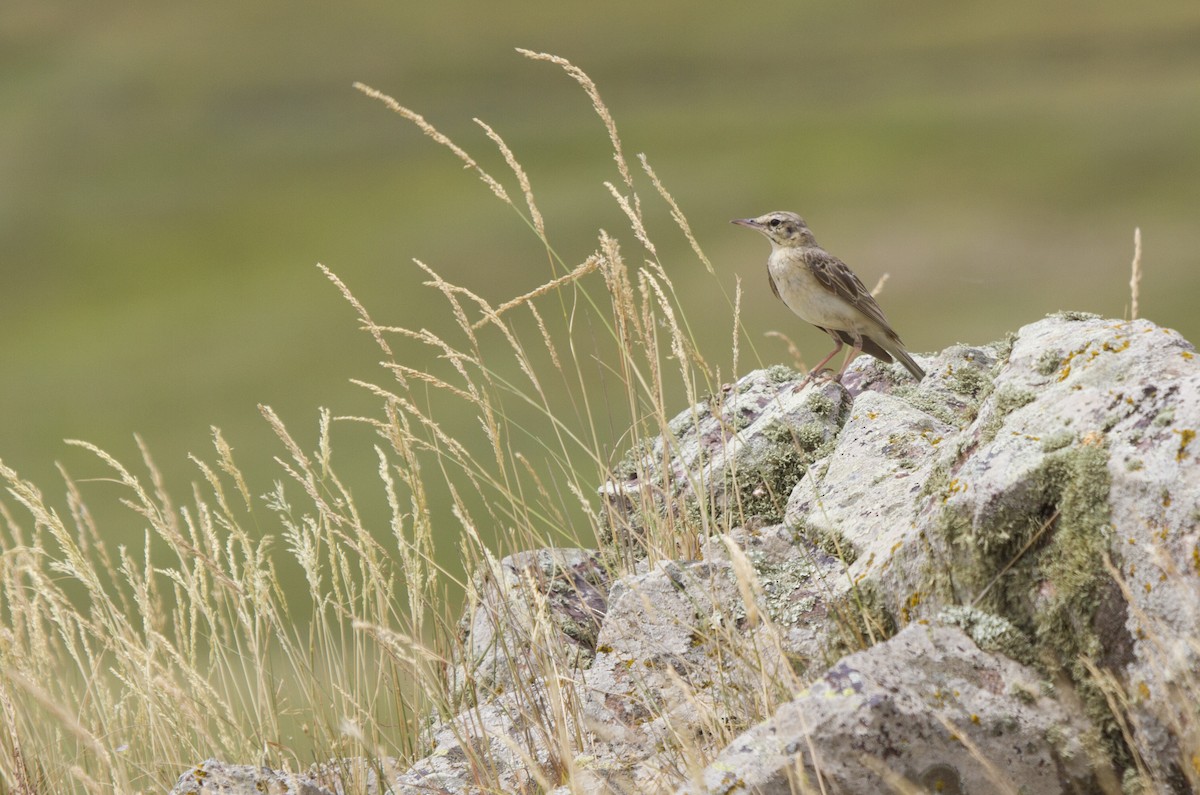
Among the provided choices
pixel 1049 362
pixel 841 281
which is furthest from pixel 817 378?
pixel 1049 362

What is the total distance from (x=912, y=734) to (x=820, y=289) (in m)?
4.24

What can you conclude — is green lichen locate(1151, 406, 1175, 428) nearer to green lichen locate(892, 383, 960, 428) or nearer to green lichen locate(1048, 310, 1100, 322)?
green lichen locate(1048, 310, 1100, 322)

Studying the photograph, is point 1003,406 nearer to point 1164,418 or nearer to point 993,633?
point 1164,418

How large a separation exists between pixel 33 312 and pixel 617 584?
33.2 meters

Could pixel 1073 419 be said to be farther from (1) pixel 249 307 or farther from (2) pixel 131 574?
(1) pixel 249 307

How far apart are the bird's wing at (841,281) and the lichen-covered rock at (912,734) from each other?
12.5 feet

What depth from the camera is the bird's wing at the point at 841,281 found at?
6363 mm

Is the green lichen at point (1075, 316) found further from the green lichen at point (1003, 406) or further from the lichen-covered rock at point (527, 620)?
the lichen-covered rock at point (527, 620)

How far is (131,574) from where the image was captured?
4.06m

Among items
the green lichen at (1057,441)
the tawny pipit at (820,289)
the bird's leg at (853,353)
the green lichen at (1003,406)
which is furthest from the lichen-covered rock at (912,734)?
the tawny pipit at (820,289)

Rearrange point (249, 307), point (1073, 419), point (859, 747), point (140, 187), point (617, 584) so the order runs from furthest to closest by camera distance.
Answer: point (140, 187) < point (249, 307) < point (617, 584) < point (1073, 419) < point (859, 747)

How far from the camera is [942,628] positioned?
2.77 metres

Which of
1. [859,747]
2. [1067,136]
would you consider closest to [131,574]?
[859,747]

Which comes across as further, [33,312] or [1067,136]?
[1067,136]
